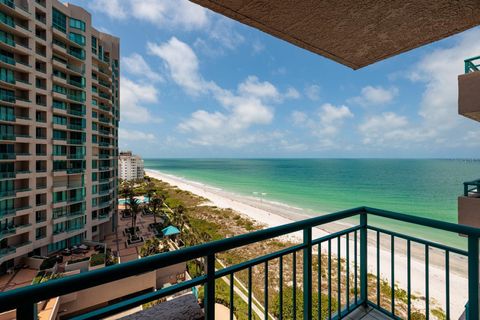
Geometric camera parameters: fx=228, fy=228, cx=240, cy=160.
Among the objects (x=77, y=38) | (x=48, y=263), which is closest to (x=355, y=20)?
(x=48, y=263)

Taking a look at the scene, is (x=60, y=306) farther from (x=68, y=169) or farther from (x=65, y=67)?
(x=65, y=67)

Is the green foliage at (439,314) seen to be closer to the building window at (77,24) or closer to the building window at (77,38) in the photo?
the building window at (77,38)

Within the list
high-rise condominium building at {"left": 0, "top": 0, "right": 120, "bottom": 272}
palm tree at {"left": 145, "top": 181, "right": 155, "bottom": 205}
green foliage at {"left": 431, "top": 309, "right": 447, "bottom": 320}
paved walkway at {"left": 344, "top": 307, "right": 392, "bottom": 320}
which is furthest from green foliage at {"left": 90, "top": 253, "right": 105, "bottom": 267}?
palm tree at {"left": 145, "top": 181, "right": 155, "bottom": 205}

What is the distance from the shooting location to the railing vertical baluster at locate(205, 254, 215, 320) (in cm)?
129

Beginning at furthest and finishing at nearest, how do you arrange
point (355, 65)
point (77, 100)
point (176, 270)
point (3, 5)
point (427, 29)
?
1. point (77, 100)
2. point (3, 5)
3. point (176, 270)
4. point (355, 65)
5. point (427, 29)

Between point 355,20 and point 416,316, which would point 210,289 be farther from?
point 416,316

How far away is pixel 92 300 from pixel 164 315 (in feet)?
44.8

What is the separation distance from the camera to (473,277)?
1843 mm

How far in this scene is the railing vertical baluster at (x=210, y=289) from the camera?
1.29 metres

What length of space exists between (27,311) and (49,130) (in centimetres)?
2127

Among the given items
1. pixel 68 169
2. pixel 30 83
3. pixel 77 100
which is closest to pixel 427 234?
pixel 68 169

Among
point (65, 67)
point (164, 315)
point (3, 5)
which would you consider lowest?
point (164, 315)

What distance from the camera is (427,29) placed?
5.82 feet

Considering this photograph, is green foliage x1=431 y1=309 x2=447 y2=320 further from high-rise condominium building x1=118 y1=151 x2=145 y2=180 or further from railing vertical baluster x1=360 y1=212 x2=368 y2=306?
high-rise condominium building x1=118 y1=151 x2=145 y2=180
